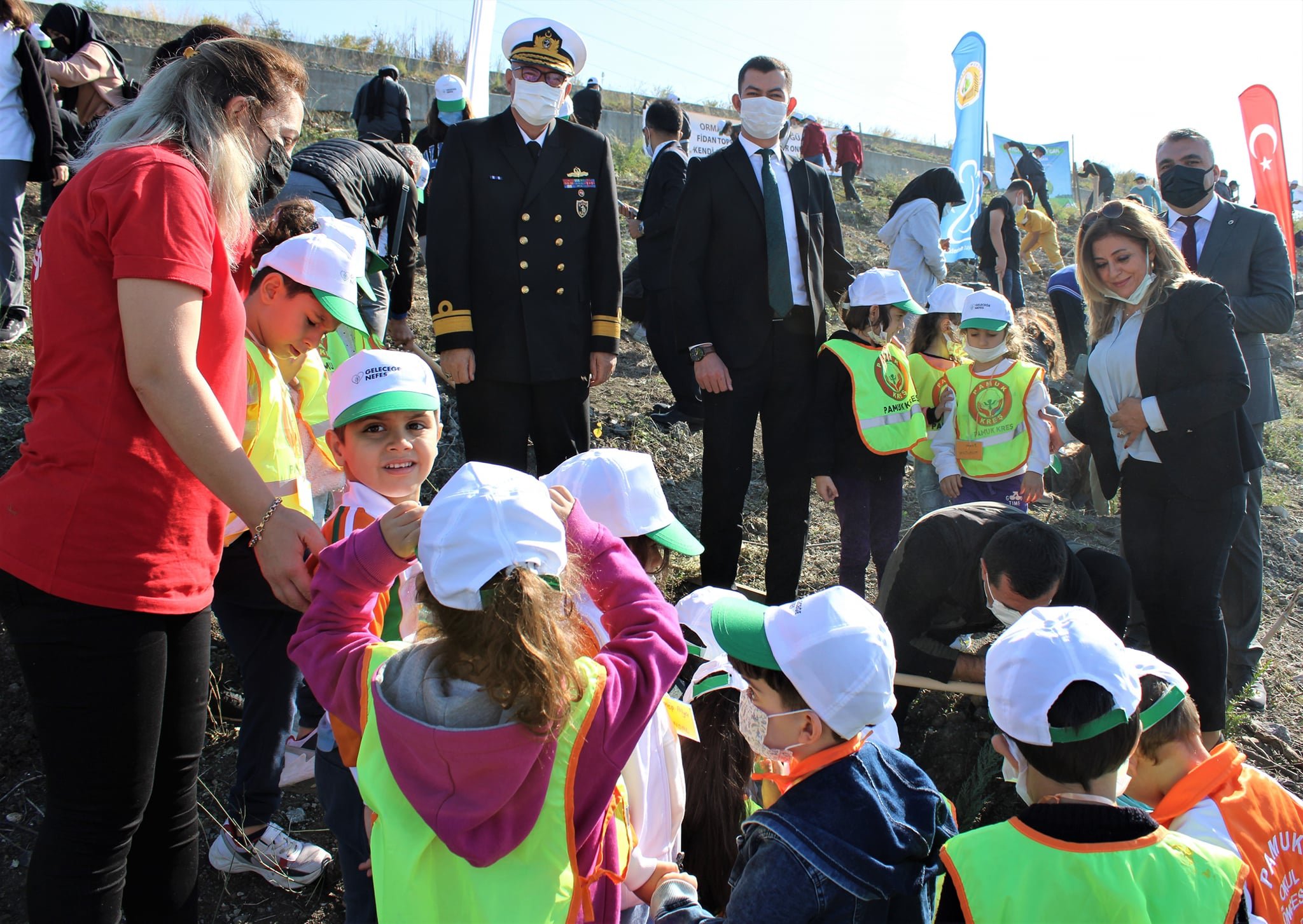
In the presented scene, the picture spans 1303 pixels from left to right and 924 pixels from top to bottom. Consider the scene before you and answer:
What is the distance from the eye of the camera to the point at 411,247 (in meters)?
4.99

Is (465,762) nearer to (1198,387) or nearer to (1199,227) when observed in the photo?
(1198,387)

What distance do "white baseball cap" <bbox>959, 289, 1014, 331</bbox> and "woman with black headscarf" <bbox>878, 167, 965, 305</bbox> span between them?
8.55 ft

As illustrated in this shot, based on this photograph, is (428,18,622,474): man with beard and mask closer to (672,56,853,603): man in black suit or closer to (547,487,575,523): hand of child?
(672,56,853,603): man in black suit

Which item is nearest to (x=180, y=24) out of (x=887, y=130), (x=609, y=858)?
(x=609, y=858)

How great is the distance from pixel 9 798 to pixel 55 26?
179 inches

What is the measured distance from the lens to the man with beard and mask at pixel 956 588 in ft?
10.3

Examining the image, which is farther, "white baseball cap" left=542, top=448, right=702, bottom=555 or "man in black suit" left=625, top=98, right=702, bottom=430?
"man in black suit" left=625, top=98, right=702, bottom=430

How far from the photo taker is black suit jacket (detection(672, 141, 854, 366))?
4.18m

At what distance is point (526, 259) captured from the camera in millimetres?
3771

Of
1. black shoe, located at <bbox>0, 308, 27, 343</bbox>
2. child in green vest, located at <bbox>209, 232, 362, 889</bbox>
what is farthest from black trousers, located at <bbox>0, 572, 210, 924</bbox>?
black shoe, located at <bbox>0, 308, 27, 343</bbox>

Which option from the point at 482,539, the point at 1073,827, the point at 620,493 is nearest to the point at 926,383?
the point at 620,493

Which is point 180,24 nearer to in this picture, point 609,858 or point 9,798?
point 9,798

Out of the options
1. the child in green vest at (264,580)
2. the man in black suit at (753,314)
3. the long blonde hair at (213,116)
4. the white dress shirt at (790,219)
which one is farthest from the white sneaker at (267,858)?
the white dress shirt at (790,219)

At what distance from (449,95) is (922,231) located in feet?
11.9
